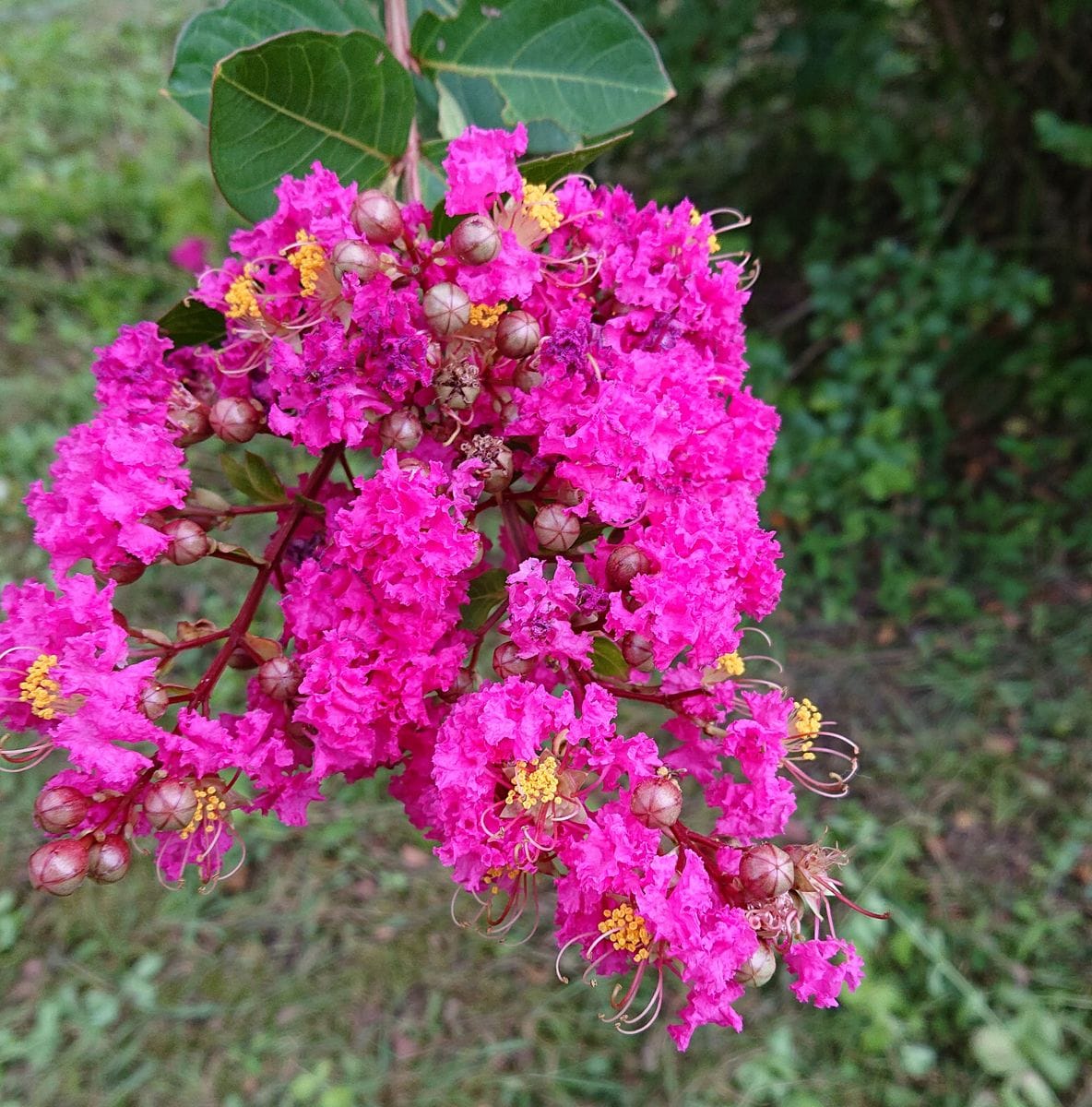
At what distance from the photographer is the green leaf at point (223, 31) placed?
1039 mm

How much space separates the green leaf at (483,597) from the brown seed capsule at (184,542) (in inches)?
A: 9.5

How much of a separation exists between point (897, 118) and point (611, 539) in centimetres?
204

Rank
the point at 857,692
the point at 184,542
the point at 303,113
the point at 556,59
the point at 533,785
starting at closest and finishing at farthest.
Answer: the point at 533,785 < the point at 184,542 < the point at 303,113 < the point at 556,59 < the point at 857,692

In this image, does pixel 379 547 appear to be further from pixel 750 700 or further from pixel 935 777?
pixel 935 777

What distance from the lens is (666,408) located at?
828 mm

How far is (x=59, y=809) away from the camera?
0.79 m

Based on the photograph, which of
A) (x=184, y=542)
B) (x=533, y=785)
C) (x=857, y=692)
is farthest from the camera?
(x=857, y=692)

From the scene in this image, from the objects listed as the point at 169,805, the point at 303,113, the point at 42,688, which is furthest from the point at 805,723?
the point at 303,113

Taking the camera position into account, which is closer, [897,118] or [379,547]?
[379,547]

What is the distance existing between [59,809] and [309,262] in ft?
1.63

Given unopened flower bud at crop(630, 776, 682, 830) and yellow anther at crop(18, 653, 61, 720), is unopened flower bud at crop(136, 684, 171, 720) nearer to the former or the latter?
yellow anther at crop(18, 653, 61, 720)

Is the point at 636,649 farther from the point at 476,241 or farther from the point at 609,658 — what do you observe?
the point at 476,241

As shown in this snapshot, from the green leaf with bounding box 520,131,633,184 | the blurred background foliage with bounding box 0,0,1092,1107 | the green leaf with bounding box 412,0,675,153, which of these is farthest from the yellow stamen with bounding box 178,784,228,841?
the blurred background foliage with bounding box 0,0,1092,1107

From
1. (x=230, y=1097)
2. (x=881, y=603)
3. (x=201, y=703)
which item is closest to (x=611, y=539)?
(x=201, y=703)
